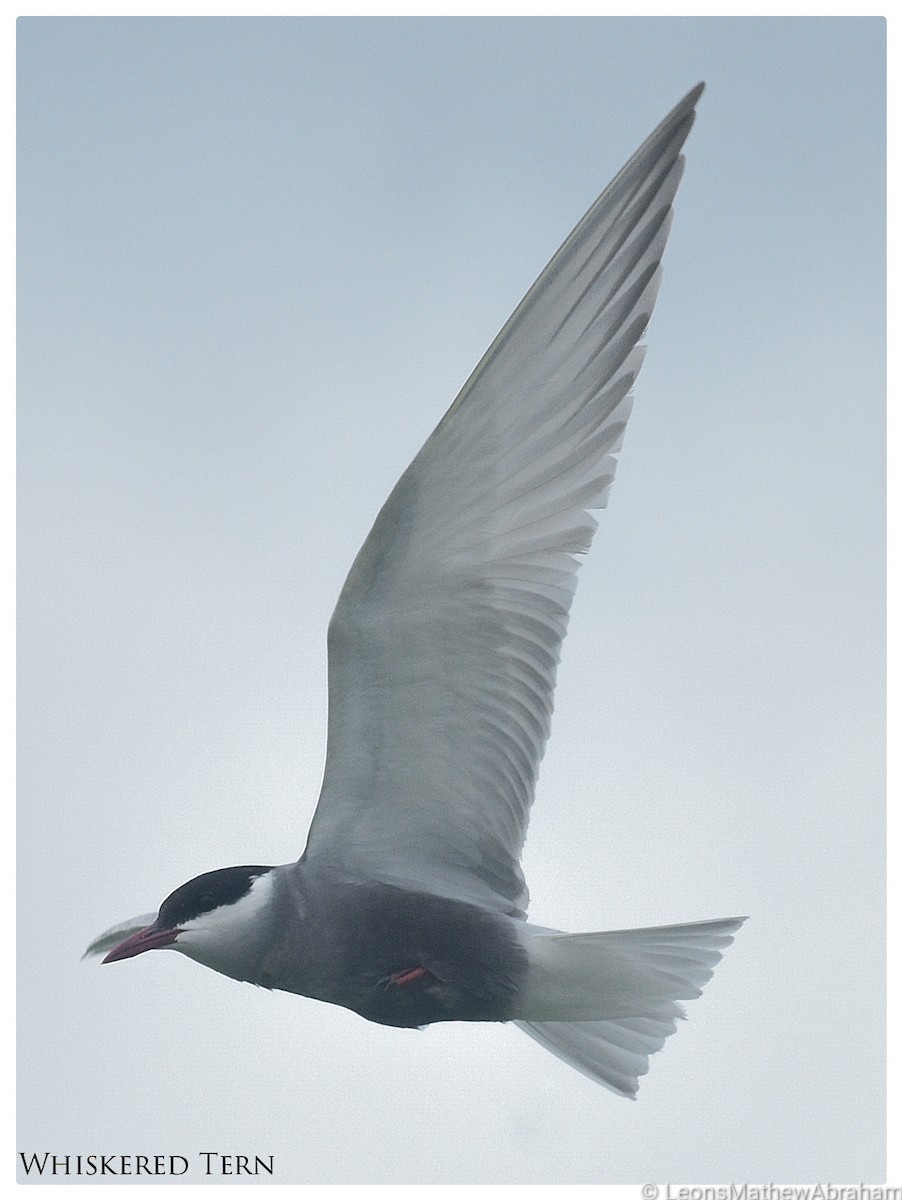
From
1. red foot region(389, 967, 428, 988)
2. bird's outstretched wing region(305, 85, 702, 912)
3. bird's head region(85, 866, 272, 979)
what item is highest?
bird's outstretched wing region(305, 85, 702, 912)

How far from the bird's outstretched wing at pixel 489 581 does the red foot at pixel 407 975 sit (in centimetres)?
18

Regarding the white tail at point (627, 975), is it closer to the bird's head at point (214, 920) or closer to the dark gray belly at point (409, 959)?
the dark gray belly at point (409, 959)

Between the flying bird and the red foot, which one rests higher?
the flying bird

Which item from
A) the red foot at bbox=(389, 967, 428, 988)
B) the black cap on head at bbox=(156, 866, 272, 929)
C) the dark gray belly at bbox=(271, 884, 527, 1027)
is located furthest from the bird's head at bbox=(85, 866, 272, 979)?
the red foot at bbox=(389, 967, 428, 988)

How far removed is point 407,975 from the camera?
302cm

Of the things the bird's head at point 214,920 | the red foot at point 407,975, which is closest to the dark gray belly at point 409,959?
the red foot at point 407,975

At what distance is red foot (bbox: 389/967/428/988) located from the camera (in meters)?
3.01

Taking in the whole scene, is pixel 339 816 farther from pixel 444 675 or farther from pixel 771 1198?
pixel 771 1198

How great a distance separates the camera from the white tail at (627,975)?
294cm

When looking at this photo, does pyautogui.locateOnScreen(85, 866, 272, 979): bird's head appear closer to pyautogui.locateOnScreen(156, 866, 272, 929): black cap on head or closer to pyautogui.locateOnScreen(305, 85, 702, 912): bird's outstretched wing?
pyautogui.locateOnScreen(156, 866, 272, 929): black cap on head

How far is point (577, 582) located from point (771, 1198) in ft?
4.74

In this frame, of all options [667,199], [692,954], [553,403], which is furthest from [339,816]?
[667,199]

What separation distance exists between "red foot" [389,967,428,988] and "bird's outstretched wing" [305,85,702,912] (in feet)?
0.58
